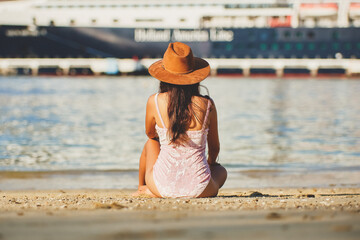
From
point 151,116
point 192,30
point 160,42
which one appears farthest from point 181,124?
point 192,30

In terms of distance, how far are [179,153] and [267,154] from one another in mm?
4577

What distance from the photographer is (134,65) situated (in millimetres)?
42562

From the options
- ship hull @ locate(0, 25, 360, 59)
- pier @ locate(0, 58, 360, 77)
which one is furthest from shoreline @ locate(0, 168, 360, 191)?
ship hull @ locate(0, 25, 360, 59)

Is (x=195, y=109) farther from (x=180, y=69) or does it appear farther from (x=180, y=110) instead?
(x=180, y=69)

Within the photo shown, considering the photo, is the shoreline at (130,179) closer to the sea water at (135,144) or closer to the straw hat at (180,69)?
the sea water at (135,144)

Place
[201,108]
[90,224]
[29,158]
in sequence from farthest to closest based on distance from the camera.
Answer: [29,158]
[201,108]
[90,224]

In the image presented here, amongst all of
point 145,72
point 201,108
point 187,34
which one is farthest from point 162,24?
point 201,108

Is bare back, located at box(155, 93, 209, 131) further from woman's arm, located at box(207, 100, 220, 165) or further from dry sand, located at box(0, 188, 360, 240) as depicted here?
dry sand, located at box(0, 188, 360, 240)

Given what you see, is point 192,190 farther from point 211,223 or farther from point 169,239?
point 169,239

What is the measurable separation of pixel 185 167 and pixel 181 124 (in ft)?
0.73

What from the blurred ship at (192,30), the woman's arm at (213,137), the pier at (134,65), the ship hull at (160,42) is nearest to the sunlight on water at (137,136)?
the woman's arm at (213,137)

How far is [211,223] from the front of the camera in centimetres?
226

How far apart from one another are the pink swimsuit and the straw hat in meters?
0.13

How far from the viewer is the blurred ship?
45750 mm
